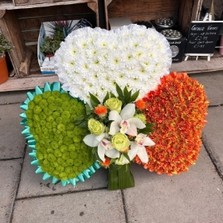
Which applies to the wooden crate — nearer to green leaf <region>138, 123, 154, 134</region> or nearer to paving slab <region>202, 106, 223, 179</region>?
paving slab <region>202, 106, 223, 179</region>

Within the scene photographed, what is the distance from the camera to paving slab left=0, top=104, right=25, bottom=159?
2113 millimetres

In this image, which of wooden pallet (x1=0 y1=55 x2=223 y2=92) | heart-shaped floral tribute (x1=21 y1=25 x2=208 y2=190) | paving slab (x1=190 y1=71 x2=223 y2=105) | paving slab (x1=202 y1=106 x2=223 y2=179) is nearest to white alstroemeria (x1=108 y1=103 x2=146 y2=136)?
heart-shaped floral tribute (x1=21 y1=25 x2=208 y2=190)

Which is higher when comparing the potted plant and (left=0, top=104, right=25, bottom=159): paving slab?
the potted plant

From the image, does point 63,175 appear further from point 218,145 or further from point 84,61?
point 218,145

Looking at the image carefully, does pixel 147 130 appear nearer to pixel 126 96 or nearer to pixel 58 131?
pixel 126 96

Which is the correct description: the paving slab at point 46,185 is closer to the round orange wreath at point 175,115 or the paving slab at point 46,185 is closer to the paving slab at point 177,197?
the paving slab at point 177,197

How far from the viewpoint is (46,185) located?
187 cm

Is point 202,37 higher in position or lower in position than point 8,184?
higher

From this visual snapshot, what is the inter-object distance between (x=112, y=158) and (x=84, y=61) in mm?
492

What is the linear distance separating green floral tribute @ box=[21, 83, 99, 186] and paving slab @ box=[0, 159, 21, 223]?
274mm

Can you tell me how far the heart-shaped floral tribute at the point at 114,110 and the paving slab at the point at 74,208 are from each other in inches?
3.9

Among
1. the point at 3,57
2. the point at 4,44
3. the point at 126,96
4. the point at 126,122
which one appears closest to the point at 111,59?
the point at 126,96

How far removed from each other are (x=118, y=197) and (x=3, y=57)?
1.52 meters

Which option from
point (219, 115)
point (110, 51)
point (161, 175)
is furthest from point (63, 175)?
point (219, 115)
